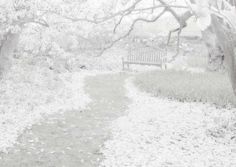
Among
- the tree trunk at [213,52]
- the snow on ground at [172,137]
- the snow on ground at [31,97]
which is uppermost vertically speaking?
the tree trunk at [213,52]

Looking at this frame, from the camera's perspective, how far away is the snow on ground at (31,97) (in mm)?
10323

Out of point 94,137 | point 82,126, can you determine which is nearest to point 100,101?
point 82,126

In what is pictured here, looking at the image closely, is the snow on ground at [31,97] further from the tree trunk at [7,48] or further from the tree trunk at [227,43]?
the tree trunk at [227,43]

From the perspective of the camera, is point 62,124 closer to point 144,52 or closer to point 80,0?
point 80,0

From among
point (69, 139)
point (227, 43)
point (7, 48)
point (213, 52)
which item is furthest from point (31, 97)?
point (213, 52)

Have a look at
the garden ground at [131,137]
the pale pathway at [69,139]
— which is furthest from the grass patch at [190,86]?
the pale pathway at [69,139]

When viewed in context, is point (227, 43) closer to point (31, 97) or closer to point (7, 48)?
point (31, 97)

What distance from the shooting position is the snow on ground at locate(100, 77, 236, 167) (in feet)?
27.4

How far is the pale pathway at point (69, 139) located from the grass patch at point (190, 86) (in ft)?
6.71

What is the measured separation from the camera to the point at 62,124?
10898mm

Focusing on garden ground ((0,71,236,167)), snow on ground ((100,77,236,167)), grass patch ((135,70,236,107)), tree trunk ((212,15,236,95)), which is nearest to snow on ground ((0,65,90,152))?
garden ground ((0,71,236,167))

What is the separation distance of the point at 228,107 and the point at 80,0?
640 cm

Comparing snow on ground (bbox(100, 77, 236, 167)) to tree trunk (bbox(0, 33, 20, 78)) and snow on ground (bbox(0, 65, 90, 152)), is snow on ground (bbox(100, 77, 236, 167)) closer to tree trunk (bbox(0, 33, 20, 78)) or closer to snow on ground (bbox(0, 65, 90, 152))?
snow on ground (bbox(0, 65, 90, 152))

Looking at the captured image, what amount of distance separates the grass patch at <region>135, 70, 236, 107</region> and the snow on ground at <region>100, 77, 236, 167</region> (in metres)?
0.61
